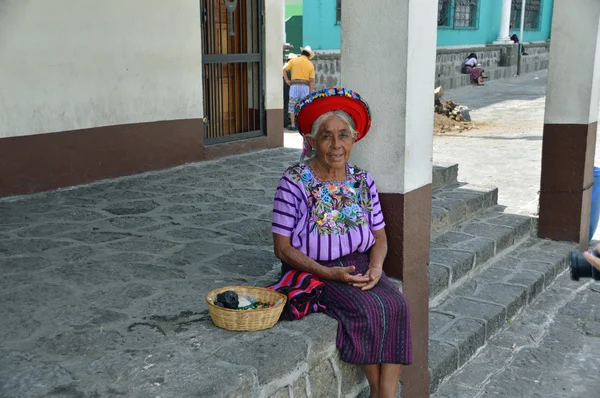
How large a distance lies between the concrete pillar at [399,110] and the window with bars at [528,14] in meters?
24.2

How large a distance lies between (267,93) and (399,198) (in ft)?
16.2

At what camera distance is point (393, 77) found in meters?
3.25

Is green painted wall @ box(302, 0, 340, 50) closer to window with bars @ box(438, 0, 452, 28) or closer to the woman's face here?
window with bars @ box(438, 0, 452, 28)

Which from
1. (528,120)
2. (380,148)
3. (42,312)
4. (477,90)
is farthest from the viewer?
(477,90)

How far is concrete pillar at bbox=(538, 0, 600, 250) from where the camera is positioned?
5.77 metres

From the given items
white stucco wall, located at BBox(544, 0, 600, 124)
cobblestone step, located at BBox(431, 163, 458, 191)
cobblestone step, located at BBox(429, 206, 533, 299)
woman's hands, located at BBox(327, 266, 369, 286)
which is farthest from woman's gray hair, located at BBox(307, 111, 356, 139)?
white stucco wall, located at BBox(544, 0, 600, 124)

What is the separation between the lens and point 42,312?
3188 mm

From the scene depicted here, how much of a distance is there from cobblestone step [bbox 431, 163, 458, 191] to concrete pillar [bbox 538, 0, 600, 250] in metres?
0.86

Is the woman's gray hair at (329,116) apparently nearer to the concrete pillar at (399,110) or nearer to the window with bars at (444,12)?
the concrete pillar at (399,110)

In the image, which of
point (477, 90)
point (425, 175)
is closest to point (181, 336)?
point (425, 175)

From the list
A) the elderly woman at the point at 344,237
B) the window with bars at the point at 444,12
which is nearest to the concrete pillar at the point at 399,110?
the elderly woman at the point at 344,237

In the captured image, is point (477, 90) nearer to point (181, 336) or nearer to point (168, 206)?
point (168, 206)

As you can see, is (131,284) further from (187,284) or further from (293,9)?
(293,9)

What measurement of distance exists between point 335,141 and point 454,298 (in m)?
2.09
